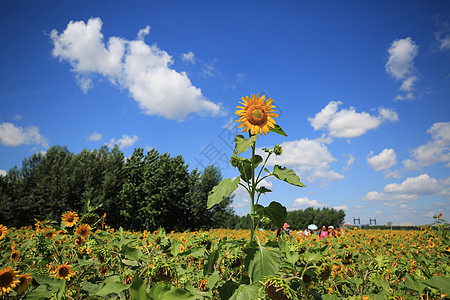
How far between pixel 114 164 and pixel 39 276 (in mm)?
25730

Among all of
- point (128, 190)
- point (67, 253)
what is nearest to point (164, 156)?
point (128, 190)

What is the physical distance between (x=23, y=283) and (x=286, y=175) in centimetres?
198

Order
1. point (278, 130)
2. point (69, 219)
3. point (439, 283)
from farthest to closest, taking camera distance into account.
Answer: point (69, 219) → point (278, 130) → point (439, 283)

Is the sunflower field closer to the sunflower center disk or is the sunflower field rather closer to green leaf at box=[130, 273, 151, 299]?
green leaf at box=[130, 273, 151, 299]

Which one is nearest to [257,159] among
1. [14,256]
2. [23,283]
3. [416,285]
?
[416,285]

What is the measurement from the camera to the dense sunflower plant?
1.41 metres

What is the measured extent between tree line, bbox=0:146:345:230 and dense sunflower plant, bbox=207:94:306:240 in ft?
73.0

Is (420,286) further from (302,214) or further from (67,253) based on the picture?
(302,214)

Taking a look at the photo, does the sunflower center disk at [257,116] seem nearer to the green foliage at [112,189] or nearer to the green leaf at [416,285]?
the green leaf at [416,285]

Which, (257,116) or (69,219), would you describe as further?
(69,219)

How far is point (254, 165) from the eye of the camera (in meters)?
1.51

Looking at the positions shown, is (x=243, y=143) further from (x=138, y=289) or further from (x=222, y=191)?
(x=138, y=289)

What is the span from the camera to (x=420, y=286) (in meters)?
1.25

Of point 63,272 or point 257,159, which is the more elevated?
point 257,159
